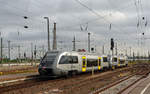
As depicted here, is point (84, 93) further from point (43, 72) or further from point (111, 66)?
point (111, 66)

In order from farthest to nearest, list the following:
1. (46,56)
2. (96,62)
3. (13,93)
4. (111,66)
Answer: (111,66)
(96,62)
(46,56)
(13,93)

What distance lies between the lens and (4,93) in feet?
43.3

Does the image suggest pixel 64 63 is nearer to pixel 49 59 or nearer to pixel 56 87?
pixel 49 59

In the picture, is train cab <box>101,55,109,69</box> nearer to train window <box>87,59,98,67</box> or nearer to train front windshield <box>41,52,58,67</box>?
train window <box>87,59,98,67</box>

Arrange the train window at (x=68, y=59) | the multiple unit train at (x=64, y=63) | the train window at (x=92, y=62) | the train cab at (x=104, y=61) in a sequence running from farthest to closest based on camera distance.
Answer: the train cab at (x=104, y=61), the train window at (x=92, y=62), the train window at (x=68, y=59), the multiple unit train at (x=64, y=63)

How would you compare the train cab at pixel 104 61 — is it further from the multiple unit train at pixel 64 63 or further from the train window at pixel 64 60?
the train window at pixel 64 60

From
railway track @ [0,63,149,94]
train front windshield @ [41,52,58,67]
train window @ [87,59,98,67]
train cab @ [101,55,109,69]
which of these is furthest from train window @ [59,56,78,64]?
train cab @ [101,55,109,69]

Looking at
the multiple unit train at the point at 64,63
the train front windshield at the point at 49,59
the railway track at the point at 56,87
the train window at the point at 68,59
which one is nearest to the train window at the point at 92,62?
the multiple unit train at the point at 64,63

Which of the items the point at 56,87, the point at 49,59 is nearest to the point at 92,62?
the point at 49,59

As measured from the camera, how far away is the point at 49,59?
21.7 m

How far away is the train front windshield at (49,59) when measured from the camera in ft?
69.8

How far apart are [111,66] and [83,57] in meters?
15.5

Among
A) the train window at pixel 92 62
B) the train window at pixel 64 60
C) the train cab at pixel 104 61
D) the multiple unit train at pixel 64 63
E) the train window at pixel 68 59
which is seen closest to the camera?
the multiple unit train at pixel 64 63

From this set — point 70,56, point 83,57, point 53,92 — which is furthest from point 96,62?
point 53,92
